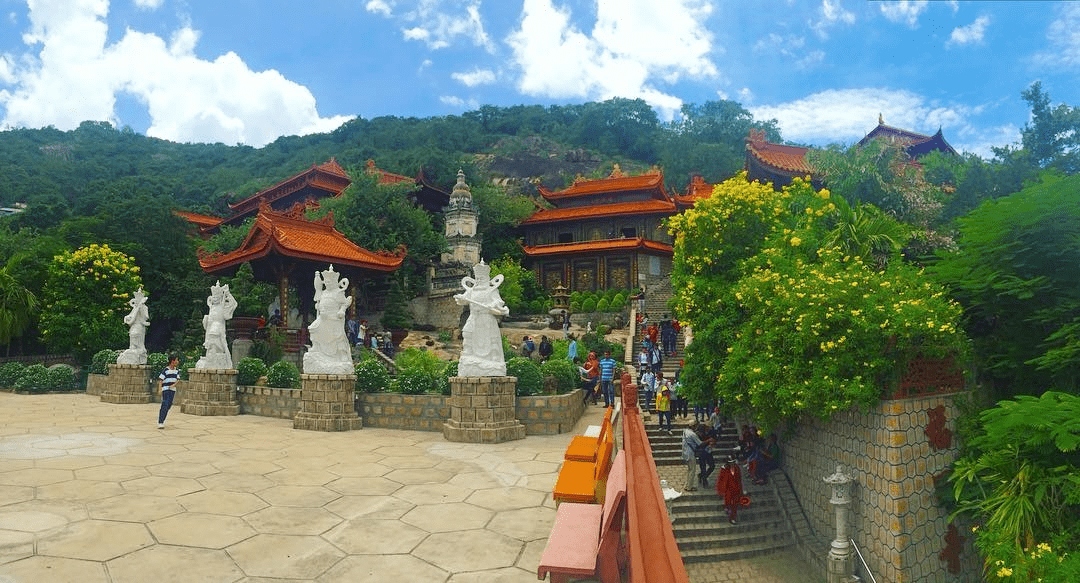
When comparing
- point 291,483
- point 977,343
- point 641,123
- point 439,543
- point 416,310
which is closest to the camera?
point 439,543

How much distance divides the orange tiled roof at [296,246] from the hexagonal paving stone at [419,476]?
46.3 ft

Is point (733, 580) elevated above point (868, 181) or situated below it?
below

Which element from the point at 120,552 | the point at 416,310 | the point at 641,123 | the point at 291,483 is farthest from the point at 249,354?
the point at 641,123

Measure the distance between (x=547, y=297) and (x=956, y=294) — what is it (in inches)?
966

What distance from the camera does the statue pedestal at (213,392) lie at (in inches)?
549

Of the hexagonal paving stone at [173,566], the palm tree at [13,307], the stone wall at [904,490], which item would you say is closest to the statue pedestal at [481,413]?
the stone wall at [904,490]

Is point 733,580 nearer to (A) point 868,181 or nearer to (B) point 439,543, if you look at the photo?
(B) point 439,543

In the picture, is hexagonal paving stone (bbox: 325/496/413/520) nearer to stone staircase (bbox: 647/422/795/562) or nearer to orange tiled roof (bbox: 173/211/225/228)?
stone staircase (bbox: 647/422/795/562)

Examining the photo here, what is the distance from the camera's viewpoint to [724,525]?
35.6 feet

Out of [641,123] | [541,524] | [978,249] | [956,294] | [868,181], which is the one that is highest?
[641,123]

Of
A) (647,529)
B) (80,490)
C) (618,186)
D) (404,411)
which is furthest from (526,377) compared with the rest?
(618,186)

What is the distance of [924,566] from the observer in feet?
28.9

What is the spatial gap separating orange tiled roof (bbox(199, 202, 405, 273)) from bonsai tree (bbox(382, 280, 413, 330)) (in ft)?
8.69

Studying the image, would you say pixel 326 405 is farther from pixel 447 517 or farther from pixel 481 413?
pixel 447 517
